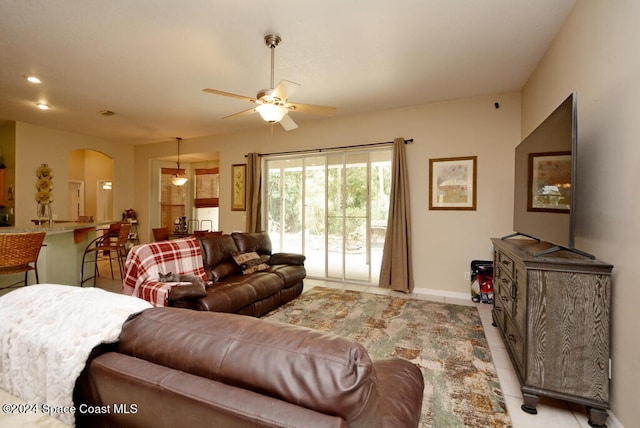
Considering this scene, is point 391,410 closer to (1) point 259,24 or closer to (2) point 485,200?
(1) point 259,24

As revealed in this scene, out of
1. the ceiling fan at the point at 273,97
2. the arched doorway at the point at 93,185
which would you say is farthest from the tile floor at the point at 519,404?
the arched doorway at the point at 93,185

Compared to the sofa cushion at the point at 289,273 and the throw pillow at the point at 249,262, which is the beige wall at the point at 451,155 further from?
the throw pillow at the point at 249,262

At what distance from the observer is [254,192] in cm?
583

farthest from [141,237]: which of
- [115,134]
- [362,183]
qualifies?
[362,183]

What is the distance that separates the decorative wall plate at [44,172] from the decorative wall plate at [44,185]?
0.07 m

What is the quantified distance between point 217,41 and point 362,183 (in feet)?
9.84

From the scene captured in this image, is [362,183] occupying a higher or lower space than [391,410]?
higher

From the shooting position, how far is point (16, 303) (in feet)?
3.32

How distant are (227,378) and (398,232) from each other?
4.10 meters

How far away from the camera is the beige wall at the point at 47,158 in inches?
218

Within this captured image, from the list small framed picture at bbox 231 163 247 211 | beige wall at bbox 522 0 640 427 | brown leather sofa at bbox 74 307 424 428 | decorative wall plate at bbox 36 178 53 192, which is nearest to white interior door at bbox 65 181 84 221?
decorative wall plate at bbox 36 178 53 192

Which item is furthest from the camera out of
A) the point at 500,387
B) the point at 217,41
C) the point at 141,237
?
the point at 141,237

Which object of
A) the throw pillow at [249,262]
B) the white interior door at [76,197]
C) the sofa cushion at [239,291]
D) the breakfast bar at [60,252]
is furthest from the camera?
the white interior door at [76,197]

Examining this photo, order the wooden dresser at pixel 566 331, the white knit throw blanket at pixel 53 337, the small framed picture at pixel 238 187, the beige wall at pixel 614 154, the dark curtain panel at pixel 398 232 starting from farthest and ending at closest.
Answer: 1. the small framed picture at pixel 238 187
2. the dark curtain panel at pixel 398 232
3. the wooden dresser at pixel 566 331
4. the beige wall at pixel 614 154
5. the white knit throw blanket at pixel 53 337
